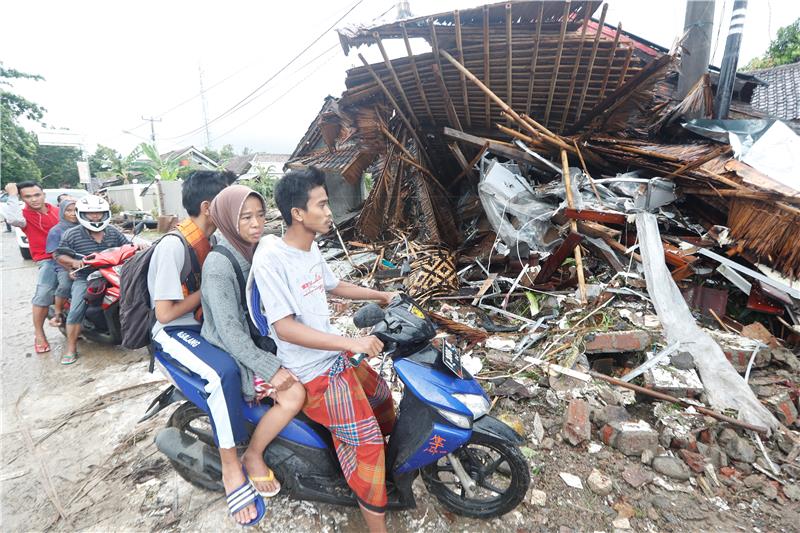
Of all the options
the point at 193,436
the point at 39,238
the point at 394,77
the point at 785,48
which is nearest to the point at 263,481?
the point at 193,436

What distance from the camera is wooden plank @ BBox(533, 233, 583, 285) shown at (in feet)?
13.6

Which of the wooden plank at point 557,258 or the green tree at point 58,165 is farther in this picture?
the green tree at point 58,165

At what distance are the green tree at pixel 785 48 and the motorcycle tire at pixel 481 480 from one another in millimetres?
21378

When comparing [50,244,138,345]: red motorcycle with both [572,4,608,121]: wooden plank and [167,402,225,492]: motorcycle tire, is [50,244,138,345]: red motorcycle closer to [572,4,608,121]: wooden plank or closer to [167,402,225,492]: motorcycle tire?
[167,402,225,492]: motorcycle tire

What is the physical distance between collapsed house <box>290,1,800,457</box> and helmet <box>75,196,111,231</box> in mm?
3568

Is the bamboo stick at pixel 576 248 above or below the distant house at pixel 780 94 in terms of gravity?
below

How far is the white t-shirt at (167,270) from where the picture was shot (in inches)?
77.4

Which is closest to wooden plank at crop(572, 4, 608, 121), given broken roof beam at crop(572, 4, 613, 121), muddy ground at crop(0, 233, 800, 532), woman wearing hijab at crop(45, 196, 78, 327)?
broken roof beam at crop(572, 4, 613, 121)

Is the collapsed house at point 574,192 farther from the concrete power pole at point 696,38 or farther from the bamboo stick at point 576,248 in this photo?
the concrete power pole at point 696,38

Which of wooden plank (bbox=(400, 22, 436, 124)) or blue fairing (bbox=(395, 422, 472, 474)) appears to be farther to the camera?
wooden plank (bbox=(400, 22, 436, 124))

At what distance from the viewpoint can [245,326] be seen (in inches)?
76.0

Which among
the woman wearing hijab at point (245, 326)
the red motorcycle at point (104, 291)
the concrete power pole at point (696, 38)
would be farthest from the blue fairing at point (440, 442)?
the concrete power pole at point (696, 38)

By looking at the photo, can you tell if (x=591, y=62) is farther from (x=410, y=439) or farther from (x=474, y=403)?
(x=410, y=439)

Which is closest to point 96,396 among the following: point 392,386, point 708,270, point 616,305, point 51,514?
point 51,514
